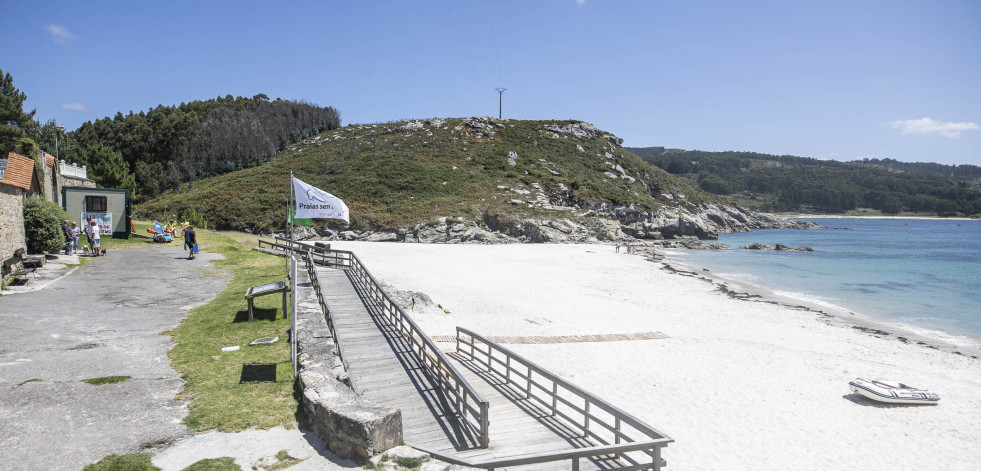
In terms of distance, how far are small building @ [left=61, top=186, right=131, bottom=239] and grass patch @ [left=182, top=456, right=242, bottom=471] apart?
1096 inches

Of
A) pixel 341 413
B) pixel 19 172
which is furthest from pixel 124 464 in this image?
pixel 19 172

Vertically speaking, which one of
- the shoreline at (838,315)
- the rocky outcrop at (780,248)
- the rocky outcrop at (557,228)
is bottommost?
the shoreline at (838,315)

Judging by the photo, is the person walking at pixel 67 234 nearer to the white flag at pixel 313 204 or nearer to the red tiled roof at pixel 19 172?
the red tiled roof at pixel 19 172

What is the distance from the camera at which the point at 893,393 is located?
11.7 m

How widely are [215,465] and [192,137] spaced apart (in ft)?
286

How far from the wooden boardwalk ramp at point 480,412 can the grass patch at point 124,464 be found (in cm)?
294

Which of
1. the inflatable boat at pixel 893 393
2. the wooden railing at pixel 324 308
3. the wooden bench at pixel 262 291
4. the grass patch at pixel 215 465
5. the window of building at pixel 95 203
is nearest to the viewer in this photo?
the grass patch at pixel 215 465

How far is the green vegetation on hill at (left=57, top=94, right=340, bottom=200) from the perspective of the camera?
226 ft

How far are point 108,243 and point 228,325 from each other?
19668 mm

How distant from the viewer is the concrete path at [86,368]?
639 centimetres

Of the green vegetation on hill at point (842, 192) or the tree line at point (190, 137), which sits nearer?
the tree line at point (190, 137)

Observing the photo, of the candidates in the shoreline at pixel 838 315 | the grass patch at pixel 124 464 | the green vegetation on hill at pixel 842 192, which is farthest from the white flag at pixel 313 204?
the green vegetation on hill at pixel 842 192

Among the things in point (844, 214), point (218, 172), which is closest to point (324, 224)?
point (218, 172)

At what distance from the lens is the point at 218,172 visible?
72562 mm
